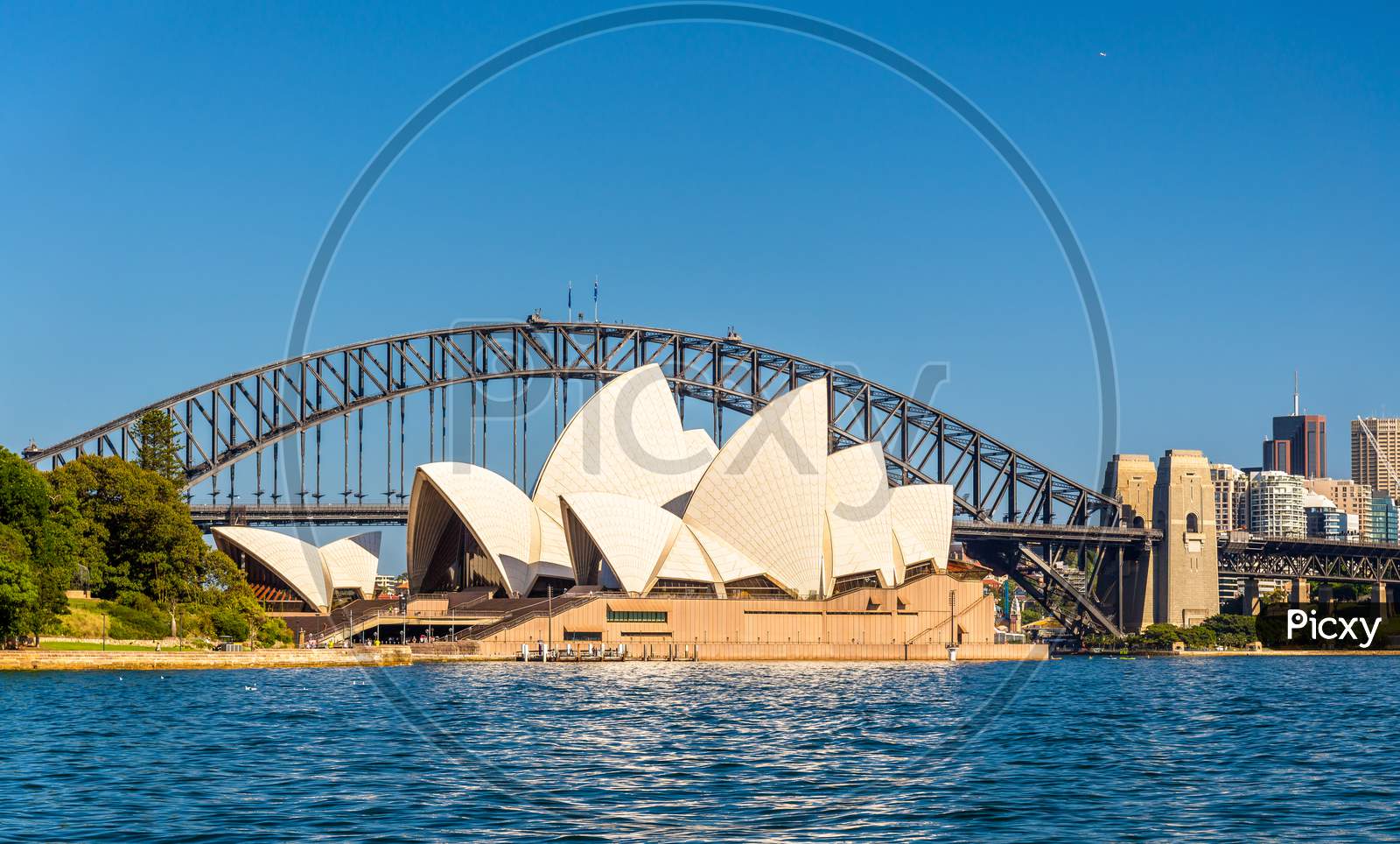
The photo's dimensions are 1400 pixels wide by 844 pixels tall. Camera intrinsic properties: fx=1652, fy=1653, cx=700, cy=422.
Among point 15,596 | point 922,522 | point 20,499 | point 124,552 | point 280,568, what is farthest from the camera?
point 922,522

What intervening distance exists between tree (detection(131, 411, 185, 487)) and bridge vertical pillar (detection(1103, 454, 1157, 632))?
91.8m

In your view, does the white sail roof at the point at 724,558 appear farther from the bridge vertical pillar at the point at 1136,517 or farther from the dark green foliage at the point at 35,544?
the bridge vertical pillar at the point at 1136,517

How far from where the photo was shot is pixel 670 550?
113625mm

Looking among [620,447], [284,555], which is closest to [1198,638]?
[620,447]

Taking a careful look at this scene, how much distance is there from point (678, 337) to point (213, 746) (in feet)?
345

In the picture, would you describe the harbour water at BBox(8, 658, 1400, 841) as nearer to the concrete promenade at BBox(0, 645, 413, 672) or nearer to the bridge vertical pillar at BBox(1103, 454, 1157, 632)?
the concrete promenade at BBox(0, 645, 413, 672)

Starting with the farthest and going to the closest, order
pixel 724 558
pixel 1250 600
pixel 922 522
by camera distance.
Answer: pixel 1250 600 < pixel 922 522 < pixel 724 558

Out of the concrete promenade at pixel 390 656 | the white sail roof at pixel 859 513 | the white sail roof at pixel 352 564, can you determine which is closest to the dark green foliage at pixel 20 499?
the concrete promenade at pixel 390 656

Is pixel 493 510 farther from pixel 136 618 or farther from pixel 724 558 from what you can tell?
pixel 136 618

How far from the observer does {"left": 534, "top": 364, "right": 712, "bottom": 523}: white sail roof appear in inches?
4717

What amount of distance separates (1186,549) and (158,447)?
326ft

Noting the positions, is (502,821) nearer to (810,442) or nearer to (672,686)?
(672,686)

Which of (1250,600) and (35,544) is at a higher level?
(35,544)

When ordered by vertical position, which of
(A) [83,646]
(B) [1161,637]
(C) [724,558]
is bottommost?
(B) [1161,637]
